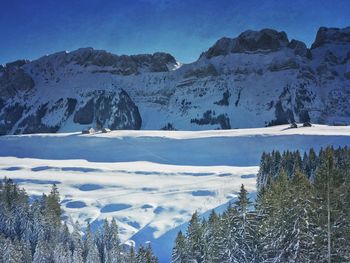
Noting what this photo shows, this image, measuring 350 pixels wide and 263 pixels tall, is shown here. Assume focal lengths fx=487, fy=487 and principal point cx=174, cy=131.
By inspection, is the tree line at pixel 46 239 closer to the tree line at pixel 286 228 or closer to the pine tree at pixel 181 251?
the pine tree at pixel 181 251

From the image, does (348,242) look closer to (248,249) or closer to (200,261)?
(248,249)

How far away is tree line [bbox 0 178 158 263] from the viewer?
38.4 meters

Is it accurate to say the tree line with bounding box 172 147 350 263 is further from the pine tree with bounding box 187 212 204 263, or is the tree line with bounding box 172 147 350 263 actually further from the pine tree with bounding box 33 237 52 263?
the pine tree with bounding box 33 237 52 263

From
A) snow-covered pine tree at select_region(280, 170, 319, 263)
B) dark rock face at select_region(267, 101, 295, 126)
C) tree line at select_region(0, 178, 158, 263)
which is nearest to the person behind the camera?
snow-covered pine tree at select_region(280, 170, 319, 263)

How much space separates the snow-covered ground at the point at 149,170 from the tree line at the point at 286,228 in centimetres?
1686

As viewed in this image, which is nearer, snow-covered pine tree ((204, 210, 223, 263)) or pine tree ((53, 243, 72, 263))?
snow-covered pine tree ((204, 210, 223, 263))

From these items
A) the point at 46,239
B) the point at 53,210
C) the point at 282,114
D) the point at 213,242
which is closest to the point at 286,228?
the point at 213,242

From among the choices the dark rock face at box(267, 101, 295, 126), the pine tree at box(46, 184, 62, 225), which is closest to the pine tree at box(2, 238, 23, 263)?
the pine tree at box(46, 184, 62, 225)

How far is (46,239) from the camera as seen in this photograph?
4191cm

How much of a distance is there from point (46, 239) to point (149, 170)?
142 ft

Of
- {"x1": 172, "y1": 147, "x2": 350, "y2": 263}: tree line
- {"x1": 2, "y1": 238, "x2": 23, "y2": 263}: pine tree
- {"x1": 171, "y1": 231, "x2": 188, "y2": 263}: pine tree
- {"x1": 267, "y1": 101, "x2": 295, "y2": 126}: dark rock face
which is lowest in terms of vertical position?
{"x1": 2, "y1": 238, "x2": 23, "y2": 263}: pine tree

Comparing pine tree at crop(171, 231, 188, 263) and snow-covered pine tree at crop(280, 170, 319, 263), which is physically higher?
snow-covered pine tree at crop(280, 170, 319, 263)

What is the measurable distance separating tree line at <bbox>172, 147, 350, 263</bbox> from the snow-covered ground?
55.3 feet

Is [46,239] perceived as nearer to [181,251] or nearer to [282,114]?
[181,251]
